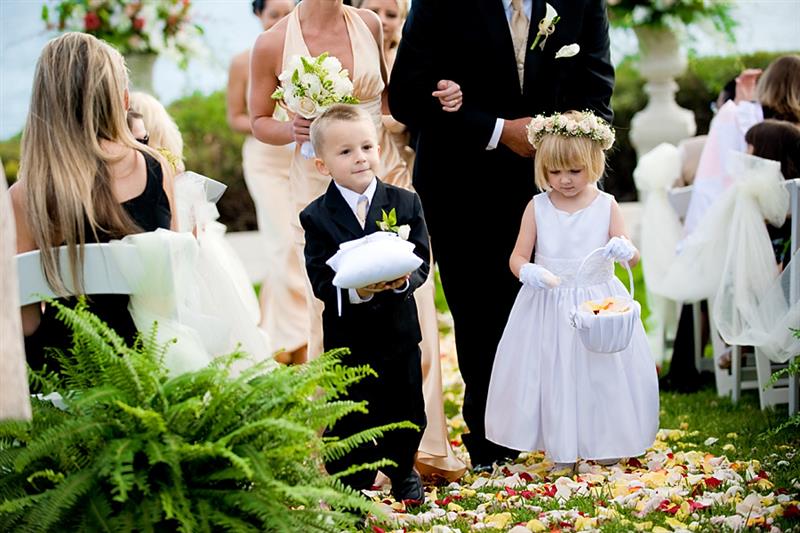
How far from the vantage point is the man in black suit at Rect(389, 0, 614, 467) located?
17.0ft

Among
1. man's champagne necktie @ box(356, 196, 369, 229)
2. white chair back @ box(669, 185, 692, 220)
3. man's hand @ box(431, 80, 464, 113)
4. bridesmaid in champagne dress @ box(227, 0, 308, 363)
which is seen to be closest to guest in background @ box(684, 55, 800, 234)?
white chair back @ box(669, 185, 692, 220)

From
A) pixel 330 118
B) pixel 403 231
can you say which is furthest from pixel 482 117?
pixel 403 231

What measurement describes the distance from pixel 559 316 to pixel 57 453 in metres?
2.31

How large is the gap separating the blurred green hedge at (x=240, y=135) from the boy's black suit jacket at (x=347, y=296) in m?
9.24

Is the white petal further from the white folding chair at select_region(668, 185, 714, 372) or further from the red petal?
the white folding chair at select_region(668, 185, 714, 372)

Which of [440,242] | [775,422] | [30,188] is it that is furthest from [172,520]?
[775,422]

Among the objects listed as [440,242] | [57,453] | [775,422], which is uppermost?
[440,242]

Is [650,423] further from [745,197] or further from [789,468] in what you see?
[745,197]

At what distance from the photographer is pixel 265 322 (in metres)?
8.46

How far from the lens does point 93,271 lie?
4.01 m

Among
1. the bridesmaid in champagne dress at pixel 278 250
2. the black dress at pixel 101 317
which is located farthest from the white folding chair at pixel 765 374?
the bridesmaid in champagne dress at pixel 278 250

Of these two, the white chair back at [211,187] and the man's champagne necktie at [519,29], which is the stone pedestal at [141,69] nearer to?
the white chair back at [211,187]

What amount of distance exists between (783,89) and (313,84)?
3.14 m

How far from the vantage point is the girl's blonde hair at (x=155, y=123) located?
6227 mm
